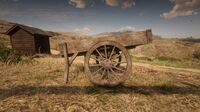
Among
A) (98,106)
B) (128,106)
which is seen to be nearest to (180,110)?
(128,106)

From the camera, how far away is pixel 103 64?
6188 millimetres

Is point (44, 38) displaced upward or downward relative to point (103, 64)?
upward

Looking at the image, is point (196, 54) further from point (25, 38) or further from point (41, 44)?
point (25, 38)

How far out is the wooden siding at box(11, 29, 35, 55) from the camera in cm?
1925

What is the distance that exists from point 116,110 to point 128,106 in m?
0.42

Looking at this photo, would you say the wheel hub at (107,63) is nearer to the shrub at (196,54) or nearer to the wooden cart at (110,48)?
the wooden cart at (110,48)

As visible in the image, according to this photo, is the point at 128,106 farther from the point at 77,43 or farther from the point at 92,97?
the point at 77,43

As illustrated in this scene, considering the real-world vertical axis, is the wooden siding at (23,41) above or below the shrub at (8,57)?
above

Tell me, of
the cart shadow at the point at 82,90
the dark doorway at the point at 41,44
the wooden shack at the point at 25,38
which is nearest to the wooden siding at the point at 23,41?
the wooden shack at the point at 25,38

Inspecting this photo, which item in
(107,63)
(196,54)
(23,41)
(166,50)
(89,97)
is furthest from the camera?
(166,50)

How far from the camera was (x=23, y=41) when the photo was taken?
19484mm

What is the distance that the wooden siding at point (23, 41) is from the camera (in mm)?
19250

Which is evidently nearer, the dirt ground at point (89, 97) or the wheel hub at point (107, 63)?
the dirt ground at point (89, 97)

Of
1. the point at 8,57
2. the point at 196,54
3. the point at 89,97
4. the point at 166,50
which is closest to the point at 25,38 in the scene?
the point at 8,57
